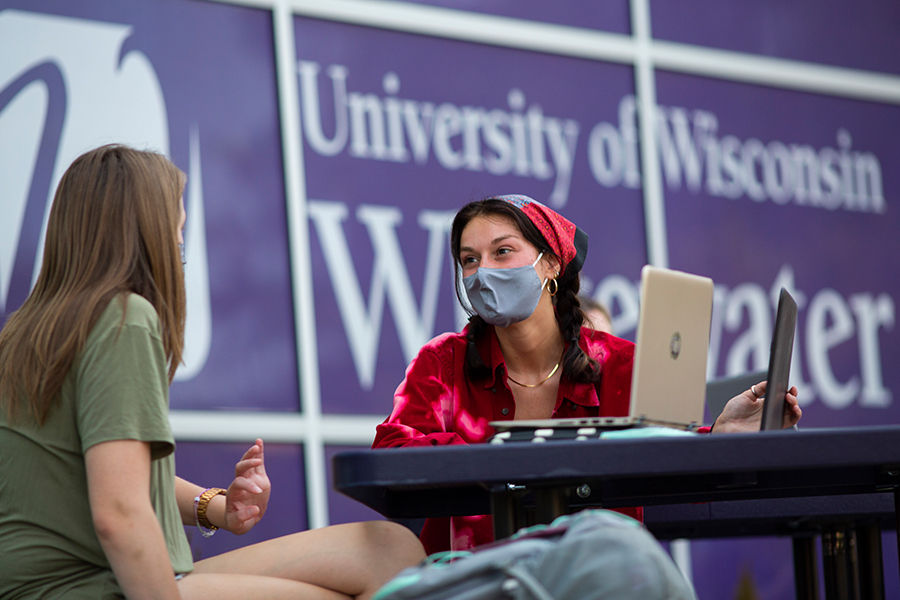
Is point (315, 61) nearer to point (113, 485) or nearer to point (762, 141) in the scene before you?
point (762, 141)

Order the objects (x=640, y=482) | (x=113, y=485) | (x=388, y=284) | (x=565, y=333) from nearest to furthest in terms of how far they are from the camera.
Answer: (x=113, y=485)
(x=640, y=482)
(x=565, y=333)
(x=388, y=284)

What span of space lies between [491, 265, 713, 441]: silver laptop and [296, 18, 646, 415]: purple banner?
81.2 inches

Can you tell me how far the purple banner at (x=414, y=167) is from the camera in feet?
11.5

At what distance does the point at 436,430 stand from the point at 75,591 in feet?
2.84

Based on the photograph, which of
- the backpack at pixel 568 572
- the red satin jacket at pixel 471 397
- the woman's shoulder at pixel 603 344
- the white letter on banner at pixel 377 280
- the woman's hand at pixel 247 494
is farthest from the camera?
the white letter on banner at pixel 377 280

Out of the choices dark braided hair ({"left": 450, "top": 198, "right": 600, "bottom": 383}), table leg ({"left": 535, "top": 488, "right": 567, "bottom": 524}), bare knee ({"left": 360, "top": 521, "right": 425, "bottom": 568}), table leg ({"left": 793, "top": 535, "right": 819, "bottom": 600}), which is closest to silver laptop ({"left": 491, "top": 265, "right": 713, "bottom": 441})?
table leg ({"left": 535, "top": 488, "right": 567, "bottom": 524})

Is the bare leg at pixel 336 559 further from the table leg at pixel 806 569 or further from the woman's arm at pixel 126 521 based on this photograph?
the table leg at pixel 806 569

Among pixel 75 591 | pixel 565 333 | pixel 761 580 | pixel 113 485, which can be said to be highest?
pixel 565 333

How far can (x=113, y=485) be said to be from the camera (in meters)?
1.21

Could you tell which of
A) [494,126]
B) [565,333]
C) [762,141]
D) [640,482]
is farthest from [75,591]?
[762,141]

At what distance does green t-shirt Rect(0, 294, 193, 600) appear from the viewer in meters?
1.24

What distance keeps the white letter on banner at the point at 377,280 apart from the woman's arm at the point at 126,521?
2.26 m

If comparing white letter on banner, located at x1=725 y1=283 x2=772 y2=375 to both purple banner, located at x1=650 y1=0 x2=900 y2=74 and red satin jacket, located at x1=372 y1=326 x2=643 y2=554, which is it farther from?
red satin jacket, located at x1=372 y1=326 x2=643 y2=554

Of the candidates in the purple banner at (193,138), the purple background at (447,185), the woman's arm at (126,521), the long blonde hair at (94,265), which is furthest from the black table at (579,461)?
the purple banner at (193,138)
